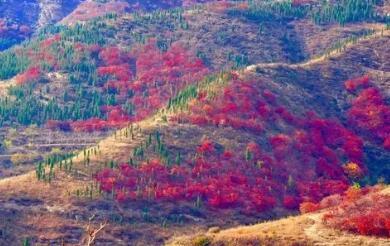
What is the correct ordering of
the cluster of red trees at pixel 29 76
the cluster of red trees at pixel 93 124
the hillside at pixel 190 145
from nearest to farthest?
the hillside at pixel 190 145 < the cluster of red trees at pixel 93 124 < the cluster of red trees at pixel 29 76

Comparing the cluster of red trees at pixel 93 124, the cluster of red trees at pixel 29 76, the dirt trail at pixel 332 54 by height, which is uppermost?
the dirt trail at pixel 332 54

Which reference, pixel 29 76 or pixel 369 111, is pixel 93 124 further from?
pixel 369 111

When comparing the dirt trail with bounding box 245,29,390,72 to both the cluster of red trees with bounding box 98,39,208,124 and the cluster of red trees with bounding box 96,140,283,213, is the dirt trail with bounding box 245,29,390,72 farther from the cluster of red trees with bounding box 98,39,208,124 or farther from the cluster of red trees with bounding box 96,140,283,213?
the cluster of red trees with bounding box 96,140,283,213

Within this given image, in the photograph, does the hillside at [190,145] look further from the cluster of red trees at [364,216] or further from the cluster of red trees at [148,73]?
the cluster of red trees at [148,73]

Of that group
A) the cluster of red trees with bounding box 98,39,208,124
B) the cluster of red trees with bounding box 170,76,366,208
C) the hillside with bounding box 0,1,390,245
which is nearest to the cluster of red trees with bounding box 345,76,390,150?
the hillside with bounding box 0,1,390,245

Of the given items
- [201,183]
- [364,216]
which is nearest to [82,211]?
[201,183]

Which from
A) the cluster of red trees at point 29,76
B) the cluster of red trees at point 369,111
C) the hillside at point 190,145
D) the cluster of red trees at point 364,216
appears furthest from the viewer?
the cluster of red trees at point 29,76

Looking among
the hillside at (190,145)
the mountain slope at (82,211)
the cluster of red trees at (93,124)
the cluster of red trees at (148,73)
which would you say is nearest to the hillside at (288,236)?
the hillside at (190,145)
